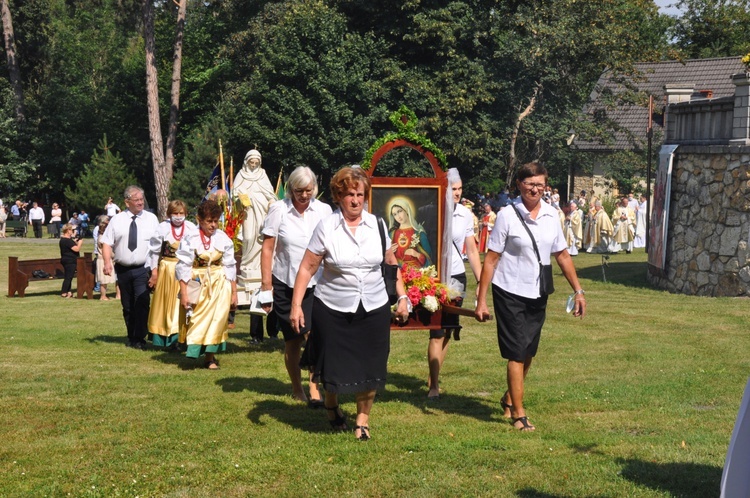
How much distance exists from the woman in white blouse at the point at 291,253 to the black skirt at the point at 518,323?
181 centimetres

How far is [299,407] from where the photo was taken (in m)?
9.34

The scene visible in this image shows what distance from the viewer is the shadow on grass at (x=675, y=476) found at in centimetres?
653

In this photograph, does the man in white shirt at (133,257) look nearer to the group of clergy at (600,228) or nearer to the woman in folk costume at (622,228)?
the group of clergy at (600,228)

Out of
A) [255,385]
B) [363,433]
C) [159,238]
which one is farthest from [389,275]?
[159,238]

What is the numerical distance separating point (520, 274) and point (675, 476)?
7.08 ft

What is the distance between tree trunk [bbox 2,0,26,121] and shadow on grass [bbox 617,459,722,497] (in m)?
50.8

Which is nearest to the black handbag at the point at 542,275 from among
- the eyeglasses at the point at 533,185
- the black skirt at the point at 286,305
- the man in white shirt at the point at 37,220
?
the eyeglasses at the point at 533,185

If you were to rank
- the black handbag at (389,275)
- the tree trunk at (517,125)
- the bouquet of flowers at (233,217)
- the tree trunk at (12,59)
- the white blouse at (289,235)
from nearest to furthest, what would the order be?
the black handbag at (389,275), the white blouse at (289,235), the bouquet of flowers at (233,217), the tree trunk at (517,125), the tree trunk at (12,59)

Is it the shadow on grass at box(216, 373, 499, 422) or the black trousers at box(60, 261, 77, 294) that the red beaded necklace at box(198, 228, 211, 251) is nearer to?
the shadow on grass at box(216, 373, 499, 422)

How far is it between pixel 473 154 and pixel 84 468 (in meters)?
34.7

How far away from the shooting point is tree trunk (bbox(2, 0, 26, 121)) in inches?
2063

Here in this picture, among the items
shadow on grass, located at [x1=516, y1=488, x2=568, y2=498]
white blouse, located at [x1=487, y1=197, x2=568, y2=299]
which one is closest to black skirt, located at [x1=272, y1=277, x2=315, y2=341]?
white blouse, located at [x1=487, y1=197, x2=568, y2=299]

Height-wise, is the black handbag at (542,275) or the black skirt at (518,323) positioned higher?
the black handbag at (542,275)

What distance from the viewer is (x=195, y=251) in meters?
11.4
